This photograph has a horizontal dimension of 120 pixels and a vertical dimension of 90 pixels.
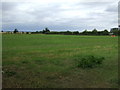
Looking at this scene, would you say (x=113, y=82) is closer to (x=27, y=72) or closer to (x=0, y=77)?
(x=27, y=72)

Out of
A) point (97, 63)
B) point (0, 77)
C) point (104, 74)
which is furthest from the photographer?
point (97, 63)

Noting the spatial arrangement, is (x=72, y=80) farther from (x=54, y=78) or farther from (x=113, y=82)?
(x=113, y=82)

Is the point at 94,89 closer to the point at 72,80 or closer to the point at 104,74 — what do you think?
the point at 72,80

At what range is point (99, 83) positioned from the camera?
223 inches

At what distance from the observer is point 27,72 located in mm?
6793

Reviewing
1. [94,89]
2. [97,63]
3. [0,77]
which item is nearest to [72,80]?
[94,89]

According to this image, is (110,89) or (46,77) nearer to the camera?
(110,89)

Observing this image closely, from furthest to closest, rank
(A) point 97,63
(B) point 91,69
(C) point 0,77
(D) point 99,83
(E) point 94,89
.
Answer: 1. (A) point 97,63
2. (B) point 91,69
3. (C) point 0,77
4. (D) point 99,83
5. (E) point 94,89

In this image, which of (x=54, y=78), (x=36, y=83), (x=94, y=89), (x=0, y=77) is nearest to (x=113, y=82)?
(x=94, y=89)

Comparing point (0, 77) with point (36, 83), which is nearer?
point (36, 83)

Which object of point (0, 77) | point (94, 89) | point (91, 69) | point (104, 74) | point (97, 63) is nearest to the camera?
point (94, 89)

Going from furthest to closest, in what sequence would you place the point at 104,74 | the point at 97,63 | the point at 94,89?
the point at 97,63 → the point at 104,74 → the point at 94,89

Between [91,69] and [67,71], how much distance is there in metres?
0.92

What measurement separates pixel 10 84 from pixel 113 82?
106 inches
